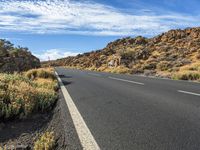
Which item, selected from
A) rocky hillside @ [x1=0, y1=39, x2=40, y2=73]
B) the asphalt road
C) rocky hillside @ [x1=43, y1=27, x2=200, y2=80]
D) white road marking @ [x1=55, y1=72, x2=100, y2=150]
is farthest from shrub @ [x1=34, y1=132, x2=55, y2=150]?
rocky hillside @ [x1=0, y1=39, x2=40, y2=73]

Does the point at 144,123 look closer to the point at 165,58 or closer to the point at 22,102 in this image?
the point at 22,102

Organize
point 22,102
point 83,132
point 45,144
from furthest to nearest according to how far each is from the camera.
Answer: point 22,102, point 83,132, point 45,144

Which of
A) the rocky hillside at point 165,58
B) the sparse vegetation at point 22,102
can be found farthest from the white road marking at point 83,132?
the rocky hillside at point 165,58

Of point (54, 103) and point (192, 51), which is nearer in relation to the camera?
point (54, 103)

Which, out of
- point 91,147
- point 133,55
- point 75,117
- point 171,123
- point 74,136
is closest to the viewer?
point 91,147

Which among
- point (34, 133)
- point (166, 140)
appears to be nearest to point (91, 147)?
point (166, 140)

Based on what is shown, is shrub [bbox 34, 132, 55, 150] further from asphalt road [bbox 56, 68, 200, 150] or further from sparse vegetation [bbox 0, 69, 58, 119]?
sparse vegetation [bbox 0, 69, 58, 119]

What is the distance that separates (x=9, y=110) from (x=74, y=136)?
8.68 ft

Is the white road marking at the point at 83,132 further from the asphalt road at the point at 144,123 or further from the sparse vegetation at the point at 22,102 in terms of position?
the sparse vegetation at the point at 22,102

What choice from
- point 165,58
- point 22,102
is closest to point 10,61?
point 165,58

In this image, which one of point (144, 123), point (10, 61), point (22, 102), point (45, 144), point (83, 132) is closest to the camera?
point (45, 144)

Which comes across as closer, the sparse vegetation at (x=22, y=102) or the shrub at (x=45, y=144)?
the shrub at (x=45, y=144)

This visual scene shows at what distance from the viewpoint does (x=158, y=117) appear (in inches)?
280

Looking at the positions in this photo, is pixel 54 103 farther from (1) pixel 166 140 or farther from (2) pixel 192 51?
(2) pixel 192 51
